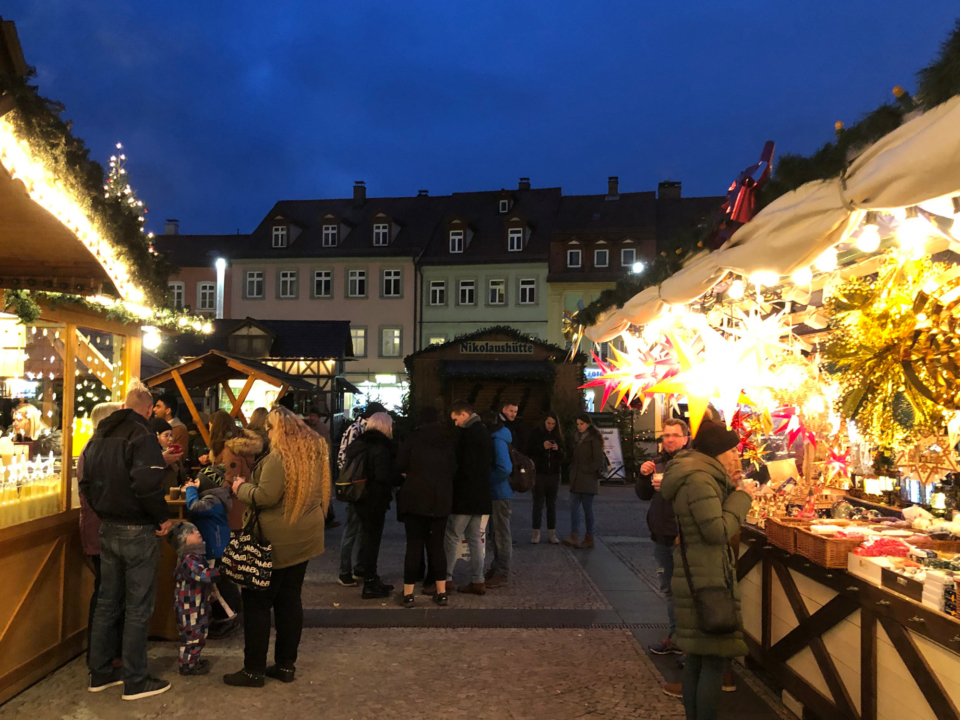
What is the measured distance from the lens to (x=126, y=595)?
4797 mm

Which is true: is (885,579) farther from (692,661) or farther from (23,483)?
(23,483)

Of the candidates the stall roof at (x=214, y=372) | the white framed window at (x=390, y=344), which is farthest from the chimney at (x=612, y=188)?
the stall roof at (x=214, y=372)

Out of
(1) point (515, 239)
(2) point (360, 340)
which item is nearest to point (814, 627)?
(1) point (515, 239)

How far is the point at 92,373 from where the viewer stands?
618 cm

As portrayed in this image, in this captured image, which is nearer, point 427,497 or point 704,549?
point 704,549

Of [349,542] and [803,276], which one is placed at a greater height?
[803,276]

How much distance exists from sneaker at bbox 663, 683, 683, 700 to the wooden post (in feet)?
14.0

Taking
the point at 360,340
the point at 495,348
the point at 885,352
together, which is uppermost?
the point at 360,340

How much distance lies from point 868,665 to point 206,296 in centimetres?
4016

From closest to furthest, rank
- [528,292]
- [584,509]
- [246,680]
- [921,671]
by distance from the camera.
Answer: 1. [921,671]
2. [246,680]
3. [584,509]
4. [528,292]

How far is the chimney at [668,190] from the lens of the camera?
130 ft

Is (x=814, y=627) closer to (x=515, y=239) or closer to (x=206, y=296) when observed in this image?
(x=515, y=239)

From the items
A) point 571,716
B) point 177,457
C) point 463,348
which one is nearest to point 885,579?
point 571,716

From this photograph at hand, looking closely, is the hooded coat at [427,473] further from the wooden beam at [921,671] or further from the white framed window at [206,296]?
the white framed window at [206,296]
